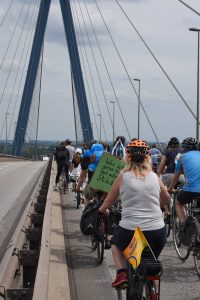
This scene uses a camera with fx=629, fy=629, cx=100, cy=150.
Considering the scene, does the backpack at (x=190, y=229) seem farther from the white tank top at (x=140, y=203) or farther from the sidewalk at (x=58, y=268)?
the white tank top at (x=140, y=203)

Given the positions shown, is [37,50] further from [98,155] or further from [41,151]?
[41,151]

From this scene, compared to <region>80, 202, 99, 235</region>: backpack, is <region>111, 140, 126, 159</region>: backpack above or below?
above

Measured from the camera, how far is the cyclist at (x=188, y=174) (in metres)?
7.53

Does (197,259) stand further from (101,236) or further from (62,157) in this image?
(62,157)

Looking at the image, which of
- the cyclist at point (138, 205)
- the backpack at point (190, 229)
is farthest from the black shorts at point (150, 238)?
the backpack at point (190, 229)

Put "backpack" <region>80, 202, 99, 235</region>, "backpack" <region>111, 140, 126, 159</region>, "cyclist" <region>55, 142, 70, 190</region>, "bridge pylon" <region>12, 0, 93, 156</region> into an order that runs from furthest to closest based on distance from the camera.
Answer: "bridge pylon" <region>12, 0, 93, 156</region>, "cyclist" <region>55, 142, 70, 190</region>, "backpack" <region>111, 140, 126, 159</region>, "backpack" <region>80, 202, 99, 235</region>

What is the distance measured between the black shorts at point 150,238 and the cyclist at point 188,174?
8.66 ft

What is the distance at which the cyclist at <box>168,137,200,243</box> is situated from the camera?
7.53m

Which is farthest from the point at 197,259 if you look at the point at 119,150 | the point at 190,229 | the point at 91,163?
the point at 91,163

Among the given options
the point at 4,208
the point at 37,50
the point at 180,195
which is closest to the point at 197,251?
the point at 180,195

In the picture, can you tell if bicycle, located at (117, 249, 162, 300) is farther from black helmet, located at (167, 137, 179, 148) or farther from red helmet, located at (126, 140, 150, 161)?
black helmet, located at (167, 137, 179, 148)

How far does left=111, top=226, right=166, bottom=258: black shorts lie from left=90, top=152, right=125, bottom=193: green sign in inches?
108

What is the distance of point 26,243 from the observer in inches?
283

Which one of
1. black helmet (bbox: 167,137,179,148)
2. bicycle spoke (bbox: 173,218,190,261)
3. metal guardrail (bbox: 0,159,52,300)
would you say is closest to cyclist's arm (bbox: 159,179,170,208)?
metal guardrail (bbox: 0,159,52,300)
